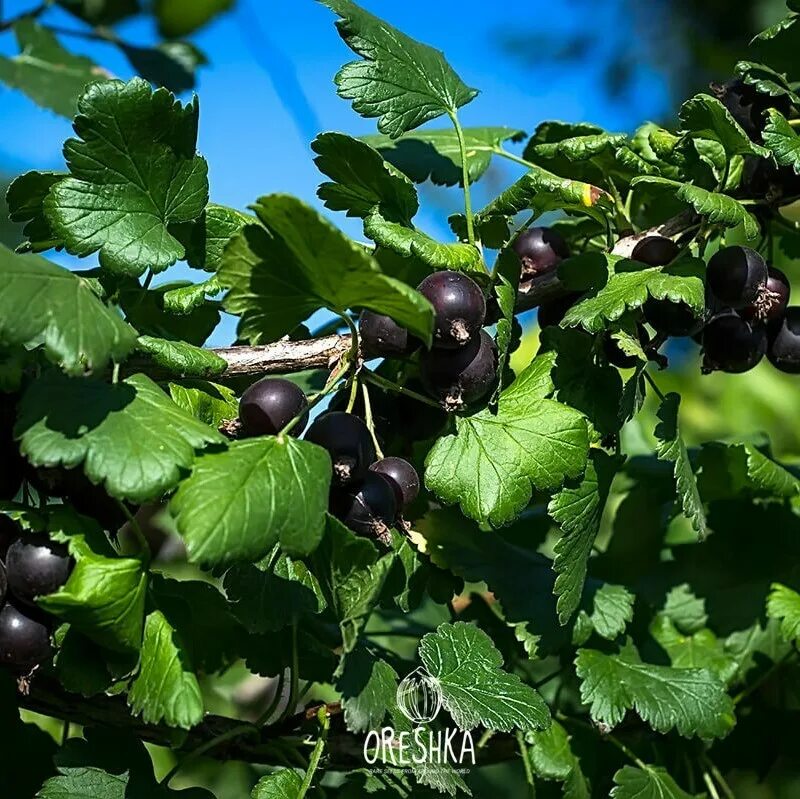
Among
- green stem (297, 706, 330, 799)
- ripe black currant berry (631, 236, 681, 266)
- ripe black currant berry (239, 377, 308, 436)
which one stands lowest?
green stem (297, 706, 330, 799)

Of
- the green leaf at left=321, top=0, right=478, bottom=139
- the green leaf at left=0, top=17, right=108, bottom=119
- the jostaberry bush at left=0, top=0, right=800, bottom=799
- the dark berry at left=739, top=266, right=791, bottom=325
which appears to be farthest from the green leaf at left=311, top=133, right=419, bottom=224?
the green leaf at left=0, top=17, right=108, bottom=119

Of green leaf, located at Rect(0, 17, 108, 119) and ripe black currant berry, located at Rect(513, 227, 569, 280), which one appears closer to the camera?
ripe black currant berry, located at Rect(513, 227, 569, 280)

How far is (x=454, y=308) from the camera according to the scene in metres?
0.80

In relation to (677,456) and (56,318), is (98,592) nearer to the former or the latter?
(56,318)

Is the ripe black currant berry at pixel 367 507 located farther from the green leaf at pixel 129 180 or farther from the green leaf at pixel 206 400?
the green leaf at pixel 129 180

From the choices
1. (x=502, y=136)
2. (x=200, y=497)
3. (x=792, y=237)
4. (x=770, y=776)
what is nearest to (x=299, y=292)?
(x=200, y=497)

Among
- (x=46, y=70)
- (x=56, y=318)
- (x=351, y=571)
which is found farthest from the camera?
(x=46, y=70)

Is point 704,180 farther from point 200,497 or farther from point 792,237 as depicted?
point 200,497

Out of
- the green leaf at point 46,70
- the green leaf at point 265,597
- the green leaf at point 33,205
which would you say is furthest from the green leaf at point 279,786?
the green leaf at point 46,70

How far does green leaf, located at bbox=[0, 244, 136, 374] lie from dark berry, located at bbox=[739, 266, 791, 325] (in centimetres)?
57

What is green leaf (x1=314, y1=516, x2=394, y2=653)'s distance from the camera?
0.75 m

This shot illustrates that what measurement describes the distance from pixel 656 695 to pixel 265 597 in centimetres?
39

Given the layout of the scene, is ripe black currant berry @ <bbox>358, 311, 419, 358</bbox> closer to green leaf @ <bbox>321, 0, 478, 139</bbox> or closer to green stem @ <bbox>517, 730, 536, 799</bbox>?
green leaf @ <bbox>321, 0, 478, 139</bbox>

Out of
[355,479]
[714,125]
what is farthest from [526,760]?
[714,125]
